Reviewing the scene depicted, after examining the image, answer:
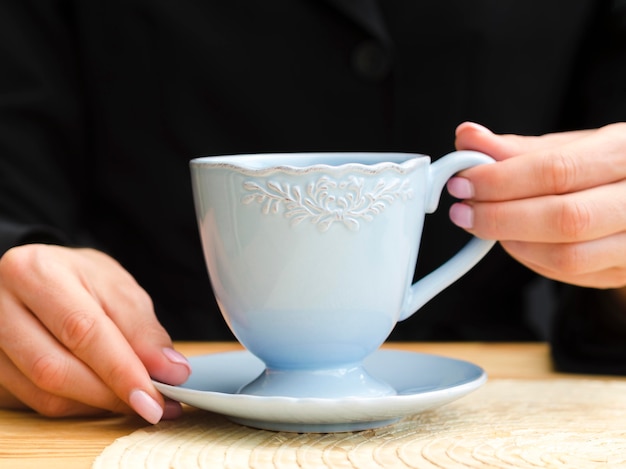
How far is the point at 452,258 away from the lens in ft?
2.20

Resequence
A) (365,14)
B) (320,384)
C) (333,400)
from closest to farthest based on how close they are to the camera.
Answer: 1. (333,400)
2. (320,384)
3. (365,14)

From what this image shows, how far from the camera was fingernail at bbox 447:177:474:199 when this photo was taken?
67cm

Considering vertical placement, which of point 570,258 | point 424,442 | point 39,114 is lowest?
point 424,442

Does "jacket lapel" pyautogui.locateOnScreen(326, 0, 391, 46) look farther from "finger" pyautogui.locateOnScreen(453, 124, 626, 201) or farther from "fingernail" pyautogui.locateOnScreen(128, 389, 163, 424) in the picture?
"fingernail" pyautogui.locateOnScreen(128, 389, 163, 424)

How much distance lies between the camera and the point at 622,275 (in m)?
0.77

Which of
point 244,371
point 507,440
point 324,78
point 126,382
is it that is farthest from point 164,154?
point 507,440

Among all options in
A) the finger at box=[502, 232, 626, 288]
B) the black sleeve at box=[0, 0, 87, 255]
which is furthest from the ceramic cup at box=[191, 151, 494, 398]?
the black sleeve at box=[0, 0, 87, 255]

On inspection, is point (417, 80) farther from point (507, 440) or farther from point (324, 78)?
point (507, 440)

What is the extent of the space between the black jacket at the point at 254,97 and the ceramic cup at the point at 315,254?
481 millimetres

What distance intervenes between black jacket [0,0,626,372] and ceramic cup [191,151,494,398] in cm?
48

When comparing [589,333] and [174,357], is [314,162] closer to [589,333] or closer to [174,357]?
[174,357]

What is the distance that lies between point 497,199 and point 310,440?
0.23 meters

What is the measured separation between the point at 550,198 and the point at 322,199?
205mm

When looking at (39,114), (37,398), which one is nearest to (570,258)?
(37,398)
